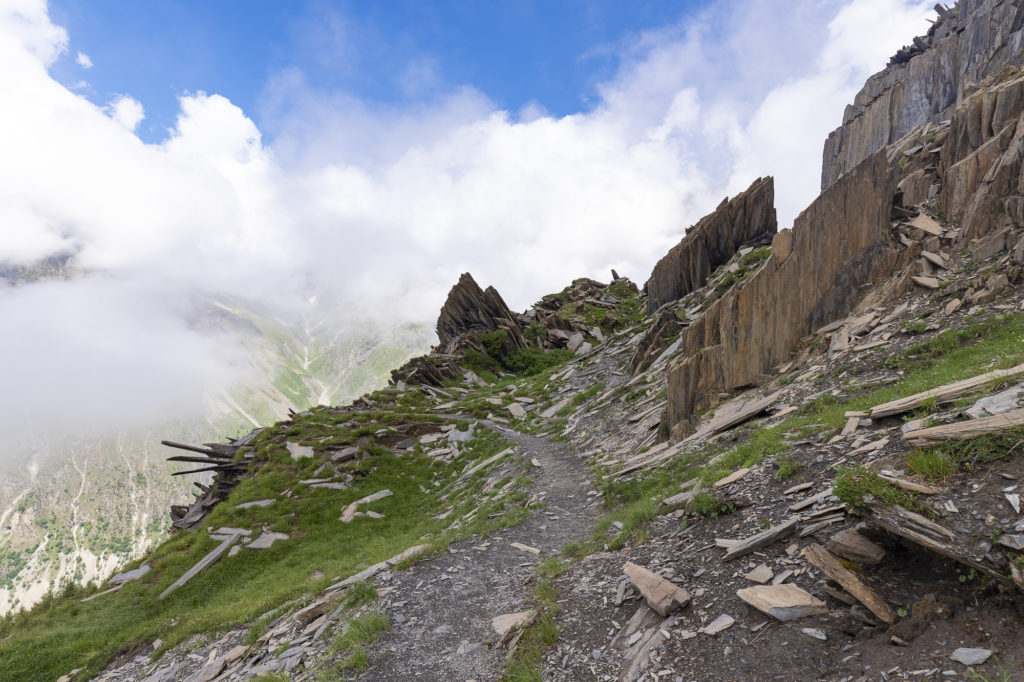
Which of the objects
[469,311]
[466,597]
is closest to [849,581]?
[466,597]

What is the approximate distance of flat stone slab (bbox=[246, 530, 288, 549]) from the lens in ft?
75.7

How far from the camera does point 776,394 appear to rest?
16688 mm

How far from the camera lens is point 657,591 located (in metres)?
8.44

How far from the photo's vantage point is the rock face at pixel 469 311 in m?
67.1

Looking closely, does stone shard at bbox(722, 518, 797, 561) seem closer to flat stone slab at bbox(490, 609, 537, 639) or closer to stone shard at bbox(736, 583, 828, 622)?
stone shard at bbox(736, 583, 828, 622)

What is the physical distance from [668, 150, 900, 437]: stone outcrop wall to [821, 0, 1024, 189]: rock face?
54310mm

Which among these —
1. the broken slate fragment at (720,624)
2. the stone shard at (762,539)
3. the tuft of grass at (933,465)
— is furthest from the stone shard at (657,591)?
the tuft of grass at (933,465)

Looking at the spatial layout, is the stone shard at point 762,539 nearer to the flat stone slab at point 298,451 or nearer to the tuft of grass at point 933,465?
the tuft of grass at point 933,465

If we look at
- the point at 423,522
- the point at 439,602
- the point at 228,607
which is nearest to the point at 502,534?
the point at 439,602

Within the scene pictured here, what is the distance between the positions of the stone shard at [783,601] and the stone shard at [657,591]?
1.11 metres

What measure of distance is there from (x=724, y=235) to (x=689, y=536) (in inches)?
1909

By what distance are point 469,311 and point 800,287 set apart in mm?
52114

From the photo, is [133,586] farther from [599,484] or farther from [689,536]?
[689,536]

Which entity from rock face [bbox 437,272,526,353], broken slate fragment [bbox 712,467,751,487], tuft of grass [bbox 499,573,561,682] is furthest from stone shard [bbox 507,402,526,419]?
tuft of grass [bbox 499,573,561,682]
